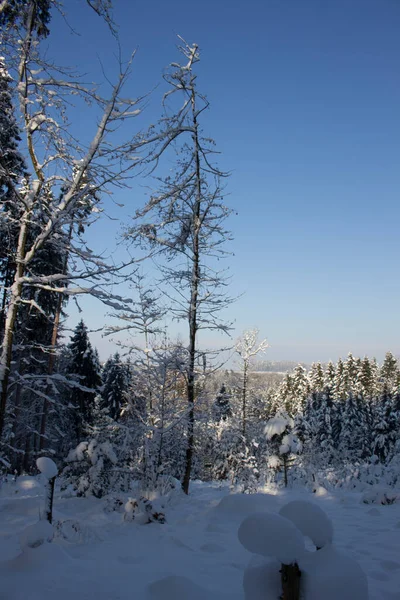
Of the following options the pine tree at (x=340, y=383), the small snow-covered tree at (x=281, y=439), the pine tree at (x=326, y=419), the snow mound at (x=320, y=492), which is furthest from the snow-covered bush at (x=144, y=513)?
the pine tree at (x=340, y=383)

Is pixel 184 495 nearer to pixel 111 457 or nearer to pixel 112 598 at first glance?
pixel 111 457

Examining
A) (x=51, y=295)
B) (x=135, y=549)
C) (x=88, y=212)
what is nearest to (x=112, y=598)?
(x=135, y=549)

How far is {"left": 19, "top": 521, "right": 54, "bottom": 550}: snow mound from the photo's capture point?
354 cm

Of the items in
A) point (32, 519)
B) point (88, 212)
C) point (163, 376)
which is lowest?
point (32, 519)

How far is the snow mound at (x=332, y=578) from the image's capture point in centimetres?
169

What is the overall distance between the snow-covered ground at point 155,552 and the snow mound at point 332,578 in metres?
1.58

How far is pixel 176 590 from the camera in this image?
296cm

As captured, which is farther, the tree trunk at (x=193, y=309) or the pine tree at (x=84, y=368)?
the pine tree at (x=84, y=368)

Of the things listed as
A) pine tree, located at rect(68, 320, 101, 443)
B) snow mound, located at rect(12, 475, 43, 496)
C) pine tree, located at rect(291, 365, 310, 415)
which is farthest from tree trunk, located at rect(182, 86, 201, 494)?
pine tree, located at rect(291, 365, 310, 415)

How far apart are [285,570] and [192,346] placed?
7317 millimetres

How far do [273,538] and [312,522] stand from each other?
369 millimetres

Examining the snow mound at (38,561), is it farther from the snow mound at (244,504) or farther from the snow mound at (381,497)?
the snow mound at (381,497)

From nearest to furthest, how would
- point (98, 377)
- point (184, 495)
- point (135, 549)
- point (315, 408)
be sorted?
point (135, 549) < point (184, 495) < point (98, 377) < point (315, 408)

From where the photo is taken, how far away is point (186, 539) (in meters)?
4.72
